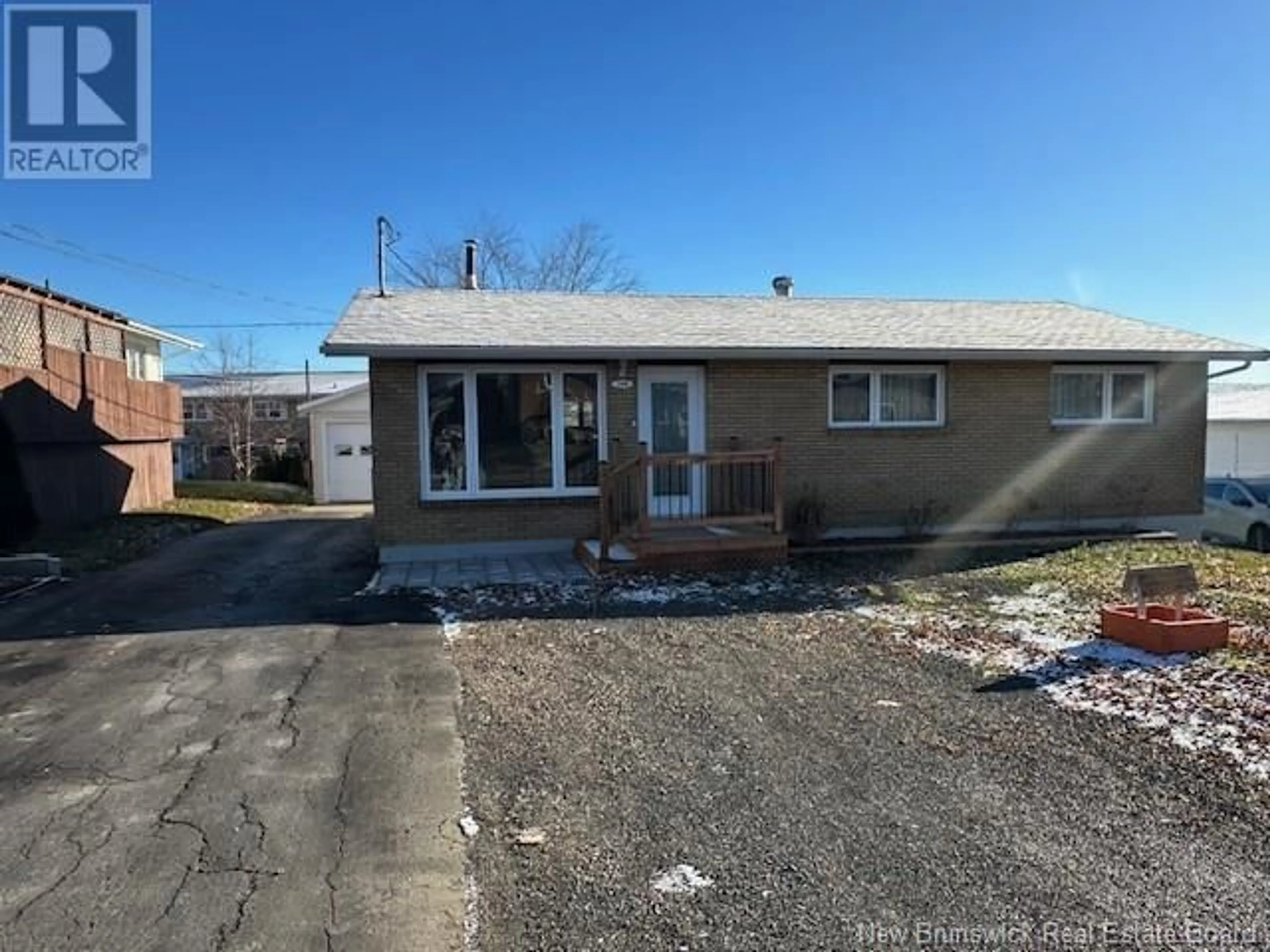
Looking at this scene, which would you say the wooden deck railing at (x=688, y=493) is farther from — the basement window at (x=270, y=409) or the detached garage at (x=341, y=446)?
the basement window at (x=270, y=409)

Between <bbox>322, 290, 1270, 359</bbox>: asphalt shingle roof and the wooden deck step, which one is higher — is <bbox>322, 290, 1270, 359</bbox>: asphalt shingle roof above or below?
above

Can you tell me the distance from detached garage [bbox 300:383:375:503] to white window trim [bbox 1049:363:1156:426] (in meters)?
17.2

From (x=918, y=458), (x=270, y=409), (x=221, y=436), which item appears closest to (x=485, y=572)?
(x=918, y=458)

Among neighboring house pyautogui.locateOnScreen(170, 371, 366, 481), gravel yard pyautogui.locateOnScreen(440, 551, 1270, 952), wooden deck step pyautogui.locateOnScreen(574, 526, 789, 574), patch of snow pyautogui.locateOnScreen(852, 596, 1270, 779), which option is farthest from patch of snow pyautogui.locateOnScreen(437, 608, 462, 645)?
neighboring house pyautogui.locateOnScreen(170, 371, 366, 481)

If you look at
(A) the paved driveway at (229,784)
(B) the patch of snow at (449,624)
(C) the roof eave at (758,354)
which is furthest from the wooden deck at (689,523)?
(A) the paved driveway at (229,784)

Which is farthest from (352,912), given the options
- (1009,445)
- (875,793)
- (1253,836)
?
(1009,445)

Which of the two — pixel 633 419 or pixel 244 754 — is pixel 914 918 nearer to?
pixel 244 754

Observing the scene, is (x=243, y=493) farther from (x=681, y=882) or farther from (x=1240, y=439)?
(x=1240, y=439)

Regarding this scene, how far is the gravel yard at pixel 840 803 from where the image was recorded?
9.14 feet

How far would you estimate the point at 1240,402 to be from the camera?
33.9m

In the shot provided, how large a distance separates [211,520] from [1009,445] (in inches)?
597

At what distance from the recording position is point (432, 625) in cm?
725

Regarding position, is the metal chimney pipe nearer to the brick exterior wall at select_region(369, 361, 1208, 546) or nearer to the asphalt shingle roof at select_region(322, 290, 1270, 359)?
the asphalt shingle roof at select_region(322, 290, 1270, 359)

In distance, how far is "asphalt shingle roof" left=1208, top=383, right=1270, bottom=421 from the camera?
30.5m
